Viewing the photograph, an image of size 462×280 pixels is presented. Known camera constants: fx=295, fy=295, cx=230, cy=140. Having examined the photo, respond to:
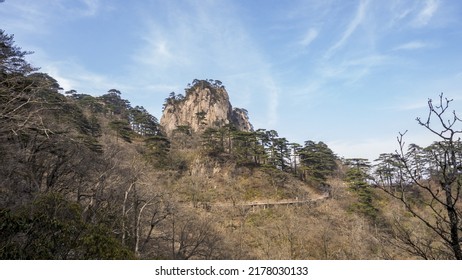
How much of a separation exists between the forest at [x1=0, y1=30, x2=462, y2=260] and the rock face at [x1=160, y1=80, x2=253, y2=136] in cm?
1343

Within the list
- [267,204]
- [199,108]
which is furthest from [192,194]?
[199,108]

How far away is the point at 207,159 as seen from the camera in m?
46.9

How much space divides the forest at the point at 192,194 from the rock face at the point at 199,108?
13.4m

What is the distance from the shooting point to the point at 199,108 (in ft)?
239

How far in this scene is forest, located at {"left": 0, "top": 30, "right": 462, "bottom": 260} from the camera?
5.38 meters

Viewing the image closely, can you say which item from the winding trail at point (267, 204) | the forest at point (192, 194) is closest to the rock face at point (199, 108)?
the forest at point (192, 194)

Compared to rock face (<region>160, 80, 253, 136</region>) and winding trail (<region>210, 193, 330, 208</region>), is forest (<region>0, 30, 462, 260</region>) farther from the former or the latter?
rock face (<region>160, 80, 253, 136</region>)

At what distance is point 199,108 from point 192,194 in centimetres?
3866

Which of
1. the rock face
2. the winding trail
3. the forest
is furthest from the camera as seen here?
the rock face

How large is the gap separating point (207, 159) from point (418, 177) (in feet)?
144

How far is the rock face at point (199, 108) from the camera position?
7138 centimetres

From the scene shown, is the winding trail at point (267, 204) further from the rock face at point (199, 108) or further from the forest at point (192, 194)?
the rock face at point (199, 108)

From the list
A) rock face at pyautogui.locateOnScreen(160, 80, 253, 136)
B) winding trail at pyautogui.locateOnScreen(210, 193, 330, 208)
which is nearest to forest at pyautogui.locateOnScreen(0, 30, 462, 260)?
winding trail at pyautogui.locateOnScreen(210, 193, 330, 208)

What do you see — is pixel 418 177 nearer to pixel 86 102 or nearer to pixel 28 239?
pixel 28 239
